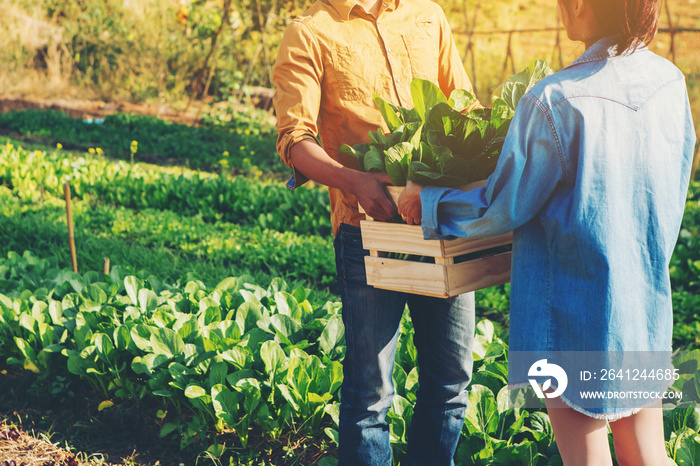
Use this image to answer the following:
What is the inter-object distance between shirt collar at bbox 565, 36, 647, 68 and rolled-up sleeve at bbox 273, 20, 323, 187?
81cm

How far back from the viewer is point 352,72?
1.93 metres

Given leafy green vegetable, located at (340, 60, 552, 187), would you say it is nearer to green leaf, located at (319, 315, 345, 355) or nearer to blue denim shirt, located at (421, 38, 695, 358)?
blue denim shirt, located at (421, 38, 695, 358)

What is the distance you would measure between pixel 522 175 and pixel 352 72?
76 centimetres

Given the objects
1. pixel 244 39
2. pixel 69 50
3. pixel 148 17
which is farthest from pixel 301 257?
pixel 69 50

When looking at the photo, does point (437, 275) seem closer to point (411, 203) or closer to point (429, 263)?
point (429, 263)

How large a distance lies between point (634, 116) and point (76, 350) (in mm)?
2733

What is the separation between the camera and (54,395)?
3053 mm

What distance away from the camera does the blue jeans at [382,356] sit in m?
1.93

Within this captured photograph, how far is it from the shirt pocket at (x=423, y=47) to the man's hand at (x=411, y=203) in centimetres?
55

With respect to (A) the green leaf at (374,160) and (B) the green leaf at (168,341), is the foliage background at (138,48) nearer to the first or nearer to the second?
(B) the green leaf at (168,341)

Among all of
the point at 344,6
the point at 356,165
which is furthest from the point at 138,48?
the point at 356,165

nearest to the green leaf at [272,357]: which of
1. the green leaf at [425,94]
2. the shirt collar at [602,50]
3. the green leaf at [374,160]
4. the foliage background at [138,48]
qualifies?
the green leaf at [374,160]

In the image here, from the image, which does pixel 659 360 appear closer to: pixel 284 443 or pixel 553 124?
pixel 553 124

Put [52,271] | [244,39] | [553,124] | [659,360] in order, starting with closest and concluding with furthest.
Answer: [553,124]
[659,360]
[52,271]
[244,39]
